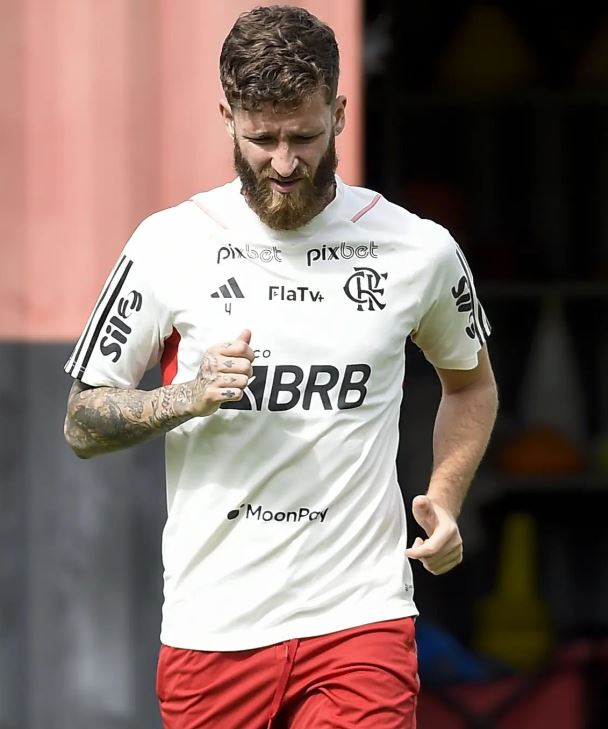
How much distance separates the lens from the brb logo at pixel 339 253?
234 cm

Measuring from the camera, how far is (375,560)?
2.34 meters

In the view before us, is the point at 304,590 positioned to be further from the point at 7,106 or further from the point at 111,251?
the point at 7,106

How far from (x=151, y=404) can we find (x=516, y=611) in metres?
2.81

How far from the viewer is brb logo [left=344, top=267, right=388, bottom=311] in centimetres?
233

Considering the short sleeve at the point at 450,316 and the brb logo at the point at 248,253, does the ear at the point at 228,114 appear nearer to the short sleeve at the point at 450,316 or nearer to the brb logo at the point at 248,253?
the brb logo at the point at 248,253

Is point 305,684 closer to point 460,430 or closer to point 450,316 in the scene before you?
point 460,430

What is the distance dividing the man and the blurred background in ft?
2.90

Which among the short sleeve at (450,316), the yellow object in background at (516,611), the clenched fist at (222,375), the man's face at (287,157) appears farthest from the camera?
the yellow object in background at (516,611)

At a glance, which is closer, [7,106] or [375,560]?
[375,560]

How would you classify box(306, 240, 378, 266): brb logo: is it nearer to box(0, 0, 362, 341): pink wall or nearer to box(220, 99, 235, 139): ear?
box(220, 99, 235, 139): ear

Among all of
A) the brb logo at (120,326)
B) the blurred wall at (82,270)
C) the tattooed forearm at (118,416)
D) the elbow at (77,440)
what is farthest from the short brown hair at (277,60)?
the blurred wall at (82,270)

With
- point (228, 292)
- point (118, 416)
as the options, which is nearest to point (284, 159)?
point (228, 292)

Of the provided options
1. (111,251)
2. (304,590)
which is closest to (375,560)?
(304,590)

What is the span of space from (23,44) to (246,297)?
46.7 inches
